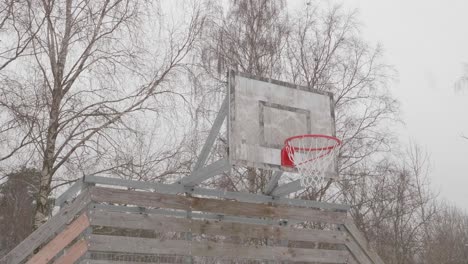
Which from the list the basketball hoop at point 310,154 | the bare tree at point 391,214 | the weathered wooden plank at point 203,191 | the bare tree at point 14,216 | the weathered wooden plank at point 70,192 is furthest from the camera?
the bare tree at point 14,216

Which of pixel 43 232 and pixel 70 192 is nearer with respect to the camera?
pixel 43 232

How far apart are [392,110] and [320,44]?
333 centimetres

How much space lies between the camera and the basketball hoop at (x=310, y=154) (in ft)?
27.8

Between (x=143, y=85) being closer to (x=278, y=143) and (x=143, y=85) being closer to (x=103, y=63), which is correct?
(x=103, y=63)

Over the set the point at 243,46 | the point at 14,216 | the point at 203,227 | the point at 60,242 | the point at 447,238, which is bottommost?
the point at 447,238

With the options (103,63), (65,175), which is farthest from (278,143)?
(65,175)

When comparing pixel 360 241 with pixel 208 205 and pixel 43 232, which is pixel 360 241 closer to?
pixel 208 205

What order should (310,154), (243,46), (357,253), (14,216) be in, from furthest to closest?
1. (14,216)
2. (243,46)
3. (357,253)
4. (310,154)

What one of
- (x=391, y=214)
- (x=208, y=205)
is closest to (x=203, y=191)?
(x=208, y=205)

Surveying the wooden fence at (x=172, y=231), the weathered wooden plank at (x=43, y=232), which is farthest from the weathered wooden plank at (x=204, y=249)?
the weathered wooden plank at (x=43, y=232)

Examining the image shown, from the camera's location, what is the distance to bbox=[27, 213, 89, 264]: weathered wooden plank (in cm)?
716

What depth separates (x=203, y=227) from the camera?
27.7ft

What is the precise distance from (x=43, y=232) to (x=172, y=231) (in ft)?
6.79

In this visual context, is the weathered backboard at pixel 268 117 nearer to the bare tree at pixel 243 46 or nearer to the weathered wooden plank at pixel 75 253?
the weathered wooden plank at pixel 75 253
